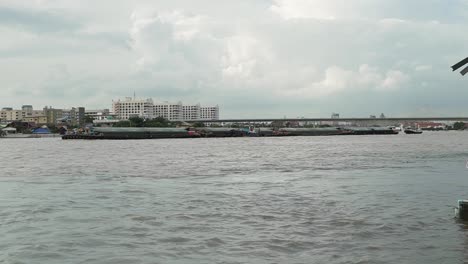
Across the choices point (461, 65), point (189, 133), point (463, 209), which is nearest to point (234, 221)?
point (463, 209)

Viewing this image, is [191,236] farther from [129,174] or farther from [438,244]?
[129,174]

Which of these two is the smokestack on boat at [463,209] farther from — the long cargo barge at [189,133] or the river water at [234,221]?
the long cargo barge at [189,133]

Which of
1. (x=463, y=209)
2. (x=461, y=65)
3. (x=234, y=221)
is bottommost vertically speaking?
(x=234, y=221)

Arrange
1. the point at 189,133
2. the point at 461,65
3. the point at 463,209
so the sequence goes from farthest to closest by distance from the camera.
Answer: the point at 189,133
the point at 463,209
the point at 461,65

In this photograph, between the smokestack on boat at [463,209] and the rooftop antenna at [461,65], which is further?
the smokestack on boat at [463,209]

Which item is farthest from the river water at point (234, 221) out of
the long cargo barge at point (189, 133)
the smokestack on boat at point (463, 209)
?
the long cargo barge at point (189, 133)

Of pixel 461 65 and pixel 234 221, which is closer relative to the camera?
pixel 461 65

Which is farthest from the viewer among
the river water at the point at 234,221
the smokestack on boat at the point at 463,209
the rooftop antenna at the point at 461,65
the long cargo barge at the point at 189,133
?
the long cargo barge at the point at 189,133

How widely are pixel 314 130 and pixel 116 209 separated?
144750mm

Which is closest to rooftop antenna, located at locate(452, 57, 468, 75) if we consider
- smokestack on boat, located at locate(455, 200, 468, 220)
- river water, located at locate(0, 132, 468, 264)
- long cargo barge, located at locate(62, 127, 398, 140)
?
smokestack on boat, located at locate(455, 200, 468, 220)

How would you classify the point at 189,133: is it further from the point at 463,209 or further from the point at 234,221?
the point at 463,209

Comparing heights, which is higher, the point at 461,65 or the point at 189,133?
the point at 461,65

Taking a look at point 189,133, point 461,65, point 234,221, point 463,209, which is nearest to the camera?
point 461,65

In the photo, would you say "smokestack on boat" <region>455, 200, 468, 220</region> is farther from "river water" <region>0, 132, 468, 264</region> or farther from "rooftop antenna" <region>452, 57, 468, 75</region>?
"rooftop antenna" <region>452, 57, 468, 75</region>
